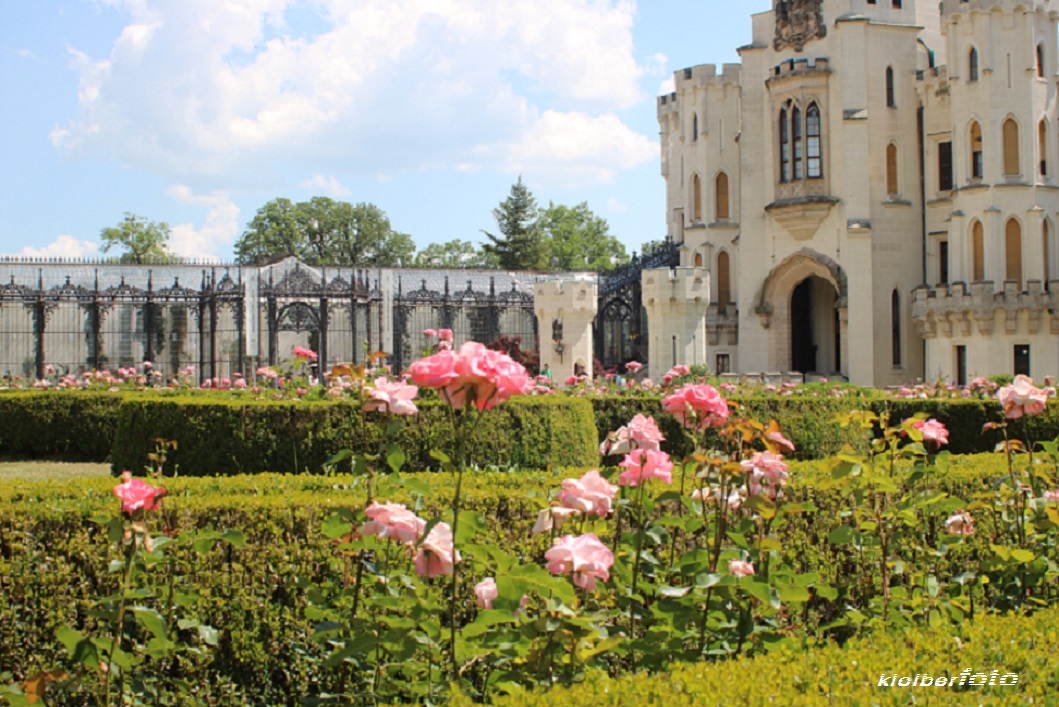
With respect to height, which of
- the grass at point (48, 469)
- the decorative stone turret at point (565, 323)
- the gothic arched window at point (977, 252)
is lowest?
the grass at point (48, 469)

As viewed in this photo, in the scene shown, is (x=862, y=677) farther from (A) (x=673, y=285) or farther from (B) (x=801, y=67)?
(B) (x=801, y=67)

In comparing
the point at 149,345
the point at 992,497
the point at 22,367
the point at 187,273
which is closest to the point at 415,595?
the point at 992,497

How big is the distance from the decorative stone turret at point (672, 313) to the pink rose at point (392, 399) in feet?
86.1

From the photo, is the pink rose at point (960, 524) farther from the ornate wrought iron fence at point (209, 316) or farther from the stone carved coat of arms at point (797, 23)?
the stone carved coat of arms at point (797, 23)

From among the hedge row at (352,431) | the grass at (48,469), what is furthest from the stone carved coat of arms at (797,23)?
the grass at (48,469)

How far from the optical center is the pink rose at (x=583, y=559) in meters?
3.86

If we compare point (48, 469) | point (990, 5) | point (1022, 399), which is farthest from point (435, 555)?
point (990, 5)

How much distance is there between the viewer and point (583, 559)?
12.7 feet

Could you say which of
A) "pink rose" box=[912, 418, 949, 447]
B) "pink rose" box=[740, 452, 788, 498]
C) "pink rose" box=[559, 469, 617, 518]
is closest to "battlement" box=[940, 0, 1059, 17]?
"pink rose" box=[912, 418, 949, 447]

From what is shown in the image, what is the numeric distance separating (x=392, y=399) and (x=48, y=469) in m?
13.3

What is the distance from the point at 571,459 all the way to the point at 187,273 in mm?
30166

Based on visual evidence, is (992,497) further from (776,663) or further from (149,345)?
(149,345)

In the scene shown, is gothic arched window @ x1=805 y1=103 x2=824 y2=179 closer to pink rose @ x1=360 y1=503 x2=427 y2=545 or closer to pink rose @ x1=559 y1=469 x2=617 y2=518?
pink rose @ x1=559 y1=469 x2=617 y2=518

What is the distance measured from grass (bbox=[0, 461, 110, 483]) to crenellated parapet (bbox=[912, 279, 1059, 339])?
24978 millimetres
